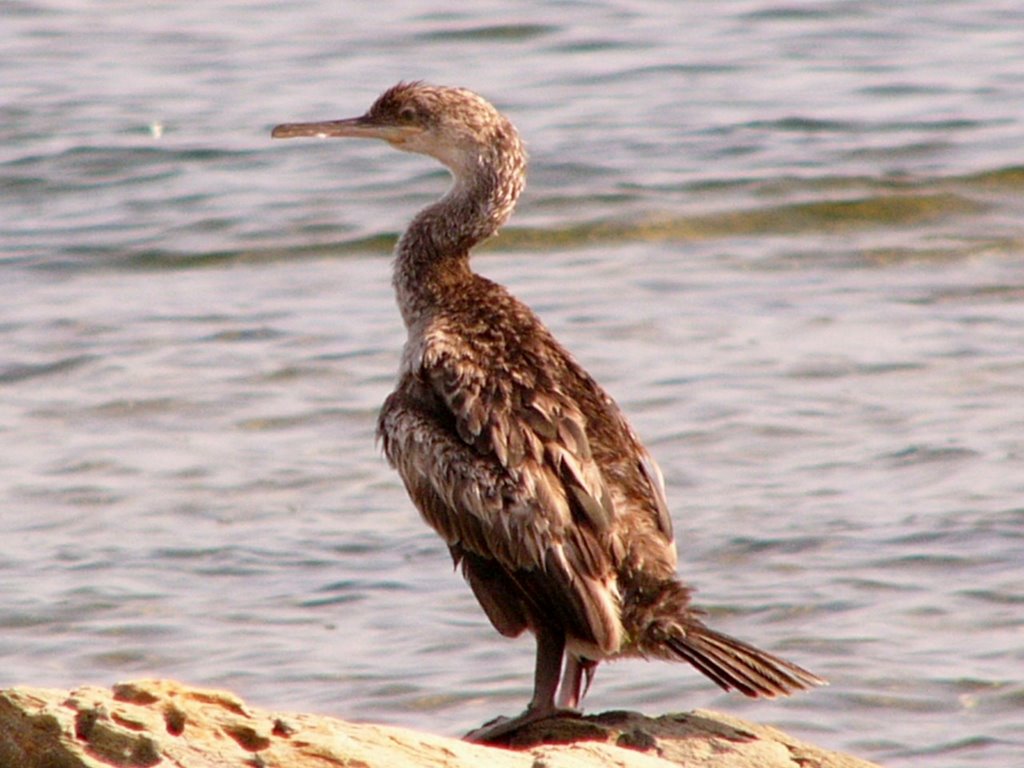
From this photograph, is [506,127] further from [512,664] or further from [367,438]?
[367,438]

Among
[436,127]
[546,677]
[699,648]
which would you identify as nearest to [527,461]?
[546,677]

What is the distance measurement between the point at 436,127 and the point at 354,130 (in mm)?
331

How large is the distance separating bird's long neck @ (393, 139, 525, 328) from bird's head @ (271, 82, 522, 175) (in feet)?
0.08

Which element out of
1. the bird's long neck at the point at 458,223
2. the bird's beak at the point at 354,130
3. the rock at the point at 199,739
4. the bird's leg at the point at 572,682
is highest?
the bird's beak at the point at 354,130

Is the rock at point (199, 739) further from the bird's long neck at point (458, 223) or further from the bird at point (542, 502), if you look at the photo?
the bird's long neck at point (458, 223)

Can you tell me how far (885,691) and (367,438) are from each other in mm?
3233

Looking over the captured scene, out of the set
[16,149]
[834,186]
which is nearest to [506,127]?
[834,186]

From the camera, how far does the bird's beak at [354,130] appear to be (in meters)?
7.59

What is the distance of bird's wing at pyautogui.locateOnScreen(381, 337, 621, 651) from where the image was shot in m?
5.98

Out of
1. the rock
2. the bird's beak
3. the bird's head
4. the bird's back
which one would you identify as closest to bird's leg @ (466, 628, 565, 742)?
the bird's back

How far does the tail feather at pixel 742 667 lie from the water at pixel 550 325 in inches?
43.2

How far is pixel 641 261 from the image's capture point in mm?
12281

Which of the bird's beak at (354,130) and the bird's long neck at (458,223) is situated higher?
the bird's beak at (354,130)

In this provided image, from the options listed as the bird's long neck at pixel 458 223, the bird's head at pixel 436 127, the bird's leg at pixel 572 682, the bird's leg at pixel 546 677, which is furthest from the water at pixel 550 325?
the bird's head at pixel 436 127
